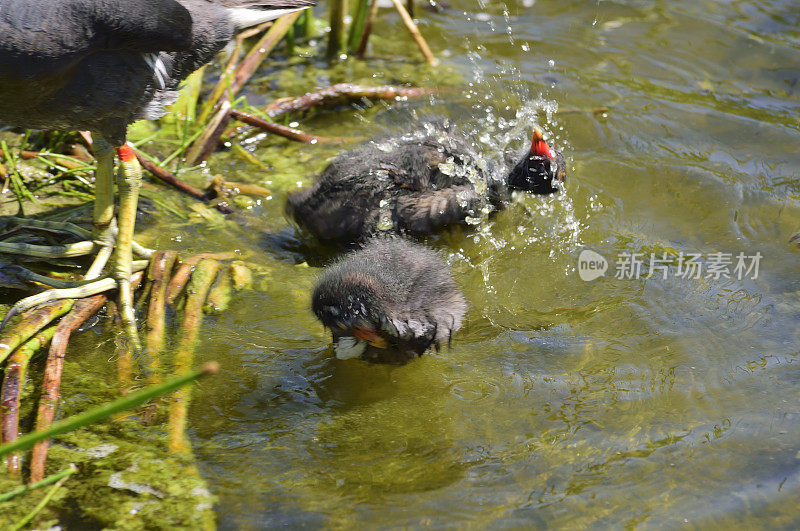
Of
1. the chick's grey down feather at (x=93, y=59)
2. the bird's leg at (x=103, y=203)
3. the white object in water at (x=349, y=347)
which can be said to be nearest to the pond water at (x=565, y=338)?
the white object in water at (x=349, y=347)

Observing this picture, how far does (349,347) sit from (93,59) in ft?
4.66

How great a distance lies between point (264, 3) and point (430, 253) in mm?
1512

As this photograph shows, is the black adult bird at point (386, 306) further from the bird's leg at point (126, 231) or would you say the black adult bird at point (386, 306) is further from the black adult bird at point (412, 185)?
the bird's leg at point (126, 231)

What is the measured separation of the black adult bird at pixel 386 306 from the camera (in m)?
2.53

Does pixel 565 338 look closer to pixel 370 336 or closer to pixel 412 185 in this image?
pixel 370 336

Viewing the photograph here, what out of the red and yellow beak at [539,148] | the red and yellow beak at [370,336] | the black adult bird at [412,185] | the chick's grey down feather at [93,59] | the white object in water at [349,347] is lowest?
the white object in water at [349,347]

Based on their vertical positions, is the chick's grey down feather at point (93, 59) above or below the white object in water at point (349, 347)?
above

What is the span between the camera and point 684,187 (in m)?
3.71

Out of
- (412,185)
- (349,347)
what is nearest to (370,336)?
(349,347)

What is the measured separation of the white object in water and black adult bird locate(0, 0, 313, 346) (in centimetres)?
72

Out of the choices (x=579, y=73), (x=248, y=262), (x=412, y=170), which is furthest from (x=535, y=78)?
(x=248, y=262)

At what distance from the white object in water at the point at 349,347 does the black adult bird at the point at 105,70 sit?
720 mm

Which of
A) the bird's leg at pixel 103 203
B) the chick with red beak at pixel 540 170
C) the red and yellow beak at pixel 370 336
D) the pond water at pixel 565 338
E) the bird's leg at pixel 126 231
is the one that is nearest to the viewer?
the pond water at pixel 565 338

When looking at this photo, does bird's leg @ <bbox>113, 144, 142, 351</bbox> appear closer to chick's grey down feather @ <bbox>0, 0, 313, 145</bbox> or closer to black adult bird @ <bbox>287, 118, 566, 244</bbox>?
chick's grey down feather @ <bbox>0, 0, 313, 145</bbox>
